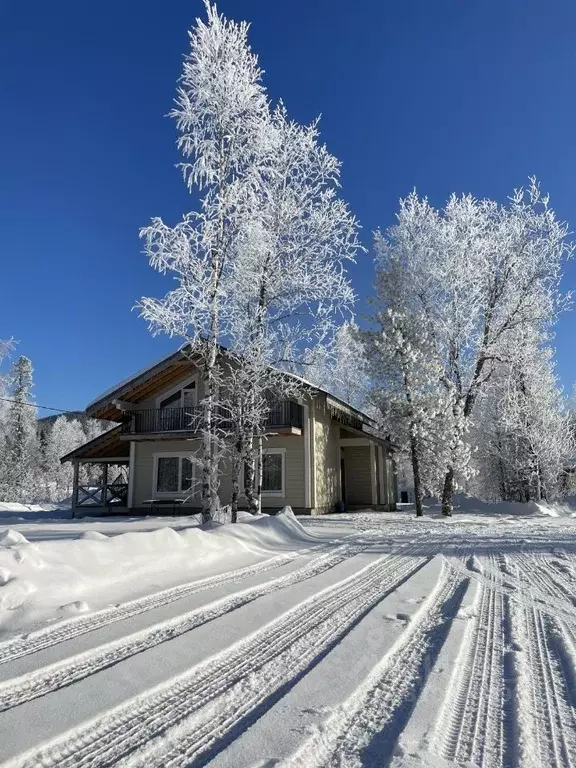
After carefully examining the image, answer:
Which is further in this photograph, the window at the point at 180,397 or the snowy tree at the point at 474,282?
the window at the point at 180,397

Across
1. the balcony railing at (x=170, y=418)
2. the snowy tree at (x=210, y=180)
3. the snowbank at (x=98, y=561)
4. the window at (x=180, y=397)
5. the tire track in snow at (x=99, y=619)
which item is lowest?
the tire track in snow at (x=99, y=619)

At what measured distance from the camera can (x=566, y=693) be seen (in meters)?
2.48

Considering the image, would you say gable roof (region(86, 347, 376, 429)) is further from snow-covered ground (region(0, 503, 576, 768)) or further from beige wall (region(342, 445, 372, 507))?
snow-covered ground (region(0, 503, 576, 768))

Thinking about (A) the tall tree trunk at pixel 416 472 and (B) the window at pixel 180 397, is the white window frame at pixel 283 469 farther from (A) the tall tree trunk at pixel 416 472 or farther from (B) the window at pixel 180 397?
(A) the tall tree trunk at pixel 416 472

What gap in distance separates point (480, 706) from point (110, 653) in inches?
79.8

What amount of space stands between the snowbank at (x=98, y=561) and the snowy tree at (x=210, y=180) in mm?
3541

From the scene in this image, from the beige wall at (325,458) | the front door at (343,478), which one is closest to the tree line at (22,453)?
the beige wall at (325,458)

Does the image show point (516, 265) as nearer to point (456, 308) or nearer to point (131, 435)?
point (456, 308)

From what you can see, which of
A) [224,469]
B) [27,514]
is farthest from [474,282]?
[27,514]

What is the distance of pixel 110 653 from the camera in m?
2.98

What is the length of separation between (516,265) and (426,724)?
18331 millimetres

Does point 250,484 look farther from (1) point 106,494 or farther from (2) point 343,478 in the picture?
(1) point 106,494

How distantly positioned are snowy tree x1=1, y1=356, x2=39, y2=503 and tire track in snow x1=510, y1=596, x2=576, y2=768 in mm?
36377

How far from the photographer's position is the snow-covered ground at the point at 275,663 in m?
1.95
